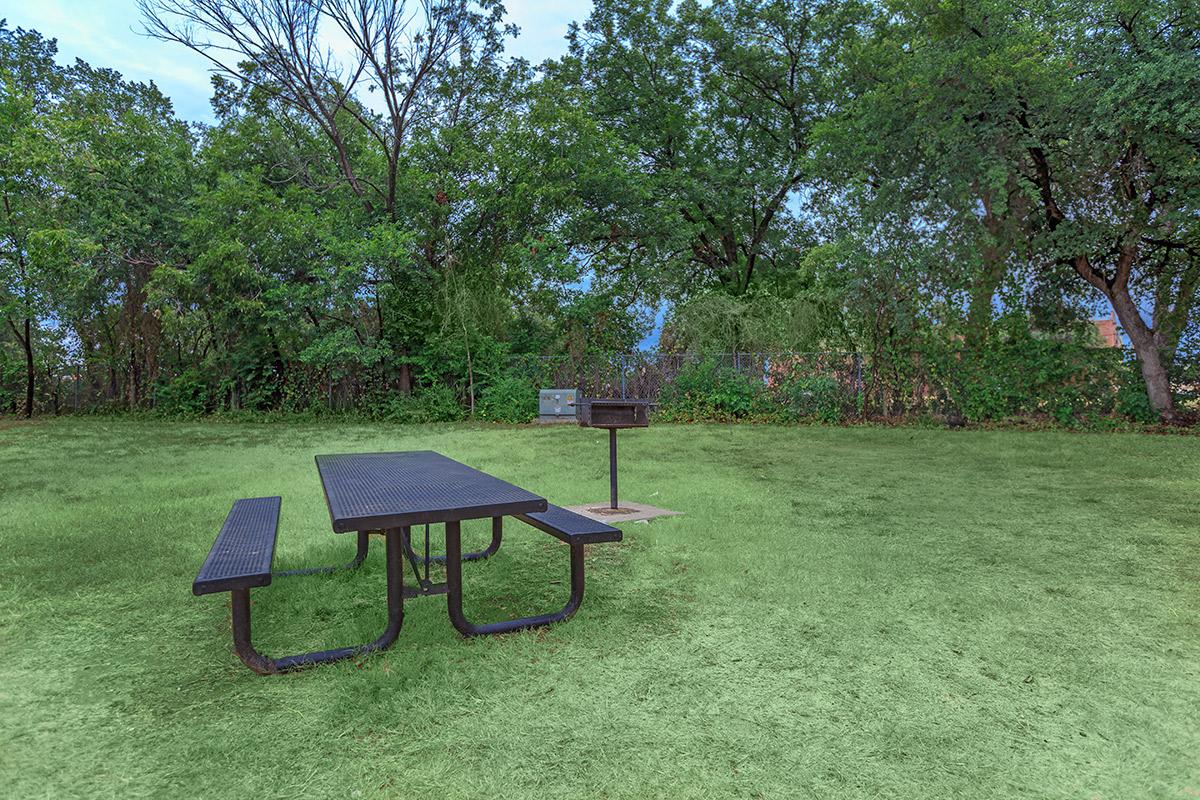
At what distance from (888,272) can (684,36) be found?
1044 centimetres

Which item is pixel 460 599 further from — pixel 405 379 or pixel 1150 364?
pixel 405 379

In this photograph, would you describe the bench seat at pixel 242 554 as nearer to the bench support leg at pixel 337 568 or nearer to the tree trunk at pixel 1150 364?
the bench support leg at pixel 337 568

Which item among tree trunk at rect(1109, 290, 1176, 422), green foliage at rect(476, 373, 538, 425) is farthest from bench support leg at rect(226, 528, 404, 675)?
tree trunk at rect(1109, 290, 1176, 422)

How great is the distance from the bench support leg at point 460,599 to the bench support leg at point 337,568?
1.06 m

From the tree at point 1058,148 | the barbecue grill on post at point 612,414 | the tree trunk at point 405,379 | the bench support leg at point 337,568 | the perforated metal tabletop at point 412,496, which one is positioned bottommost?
the bench support leg at point 337,568

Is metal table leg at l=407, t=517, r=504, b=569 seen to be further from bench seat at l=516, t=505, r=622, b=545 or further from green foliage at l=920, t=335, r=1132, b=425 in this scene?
green foliage at l=920, t=335, r=1132, b=425

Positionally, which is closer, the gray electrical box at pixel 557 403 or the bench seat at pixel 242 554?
the bench seat at pixel 242 554

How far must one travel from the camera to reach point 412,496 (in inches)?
96.3

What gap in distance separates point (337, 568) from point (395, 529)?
1.36 meters

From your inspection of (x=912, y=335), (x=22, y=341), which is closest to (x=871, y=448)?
(x=912, y=335)

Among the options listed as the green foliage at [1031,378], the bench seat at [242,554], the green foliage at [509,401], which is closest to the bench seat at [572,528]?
the bench seat at [242,554]

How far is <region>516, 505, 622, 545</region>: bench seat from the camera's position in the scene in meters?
2.69

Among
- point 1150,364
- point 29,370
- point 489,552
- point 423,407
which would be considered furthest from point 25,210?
point 1150,364

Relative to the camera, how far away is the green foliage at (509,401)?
13.7 meters
